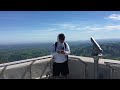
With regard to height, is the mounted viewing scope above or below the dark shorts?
above

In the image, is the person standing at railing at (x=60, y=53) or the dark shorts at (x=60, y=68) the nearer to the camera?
the person standing at railing at (x=60, y=53)

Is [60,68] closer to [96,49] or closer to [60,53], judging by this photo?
[60,53]

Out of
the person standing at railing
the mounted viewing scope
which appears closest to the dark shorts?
the person standing at railing

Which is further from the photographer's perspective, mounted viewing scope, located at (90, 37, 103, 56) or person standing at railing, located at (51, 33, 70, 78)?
person standing at railing, located at (51, 33, 70, 78)

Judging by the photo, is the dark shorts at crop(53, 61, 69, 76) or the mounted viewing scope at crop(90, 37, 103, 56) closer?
the mounted viewing scope at crop(90, 37, 103, 56)

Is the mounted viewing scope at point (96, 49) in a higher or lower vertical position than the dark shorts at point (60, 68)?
higher

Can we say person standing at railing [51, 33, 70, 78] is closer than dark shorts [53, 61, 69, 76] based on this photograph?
Yes

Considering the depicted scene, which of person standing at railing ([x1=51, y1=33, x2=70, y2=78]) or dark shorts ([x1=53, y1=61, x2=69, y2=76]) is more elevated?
person standing at railing ([x1=51, y1=33, x2=70, y2=78])

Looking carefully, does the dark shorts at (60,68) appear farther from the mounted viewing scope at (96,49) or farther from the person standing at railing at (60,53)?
the mounted viewing scope at (96,49)

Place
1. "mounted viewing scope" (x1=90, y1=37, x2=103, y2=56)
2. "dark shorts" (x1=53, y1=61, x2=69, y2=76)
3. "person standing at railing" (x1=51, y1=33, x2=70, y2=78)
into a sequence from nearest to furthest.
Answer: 1. "mounted viewing scope" (x1=90, y1=37, x2=103, y2=56)
2. "person standing at railing" (x1=51, y1=33, x2=70, y2=78)
3. "dark shorts" (x1=53, y1=61, x2=69, y2=76)

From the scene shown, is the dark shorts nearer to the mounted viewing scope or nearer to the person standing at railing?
the person standing at railing

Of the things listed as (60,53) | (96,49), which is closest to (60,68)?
(60,53)

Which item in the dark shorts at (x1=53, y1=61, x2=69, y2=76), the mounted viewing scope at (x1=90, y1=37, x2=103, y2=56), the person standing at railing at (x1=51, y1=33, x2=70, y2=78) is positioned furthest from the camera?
the dark shorts at (x1=53, y1=61, x2=69, y2=76)

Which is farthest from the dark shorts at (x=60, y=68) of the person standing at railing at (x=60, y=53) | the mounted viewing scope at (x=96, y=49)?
the mounted viewing scope at (x=96, y=49)
